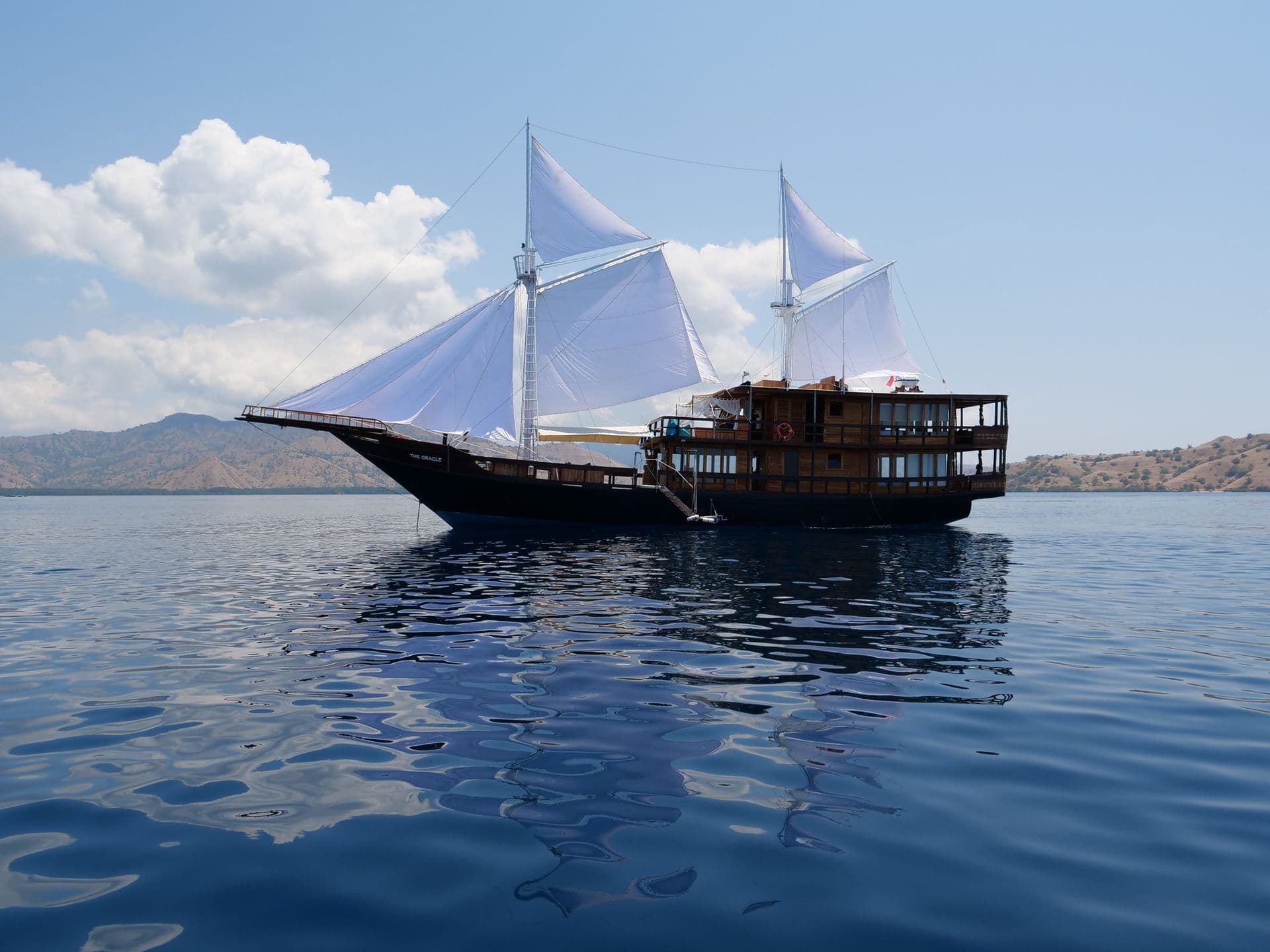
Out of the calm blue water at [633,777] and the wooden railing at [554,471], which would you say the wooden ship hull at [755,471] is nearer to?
the wooden railing at [554,471]

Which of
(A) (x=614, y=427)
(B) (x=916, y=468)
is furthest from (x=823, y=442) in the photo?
(A) (x=614, y=427)

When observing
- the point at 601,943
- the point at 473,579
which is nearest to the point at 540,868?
the point at 601,943

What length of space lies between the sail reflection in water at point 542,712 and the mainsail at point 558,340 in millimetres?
22495

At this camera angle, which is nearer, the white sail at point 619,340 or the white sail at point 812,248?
the white sail at point 619,340

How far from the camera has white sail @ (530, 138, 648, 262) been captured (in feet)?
144

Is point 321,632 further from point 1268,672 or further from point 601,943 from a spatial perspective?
point 1268,672

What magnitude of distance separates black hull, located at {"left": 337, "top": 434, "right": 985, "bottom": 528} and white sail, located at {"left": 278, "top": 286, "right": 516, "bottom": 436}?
1815mm

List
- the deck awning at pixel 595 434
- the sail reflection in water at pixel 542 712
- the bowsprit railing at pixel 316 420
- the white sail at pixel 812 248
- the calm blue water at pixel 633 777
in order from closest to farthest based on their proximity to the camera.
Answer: the calm blue water at pixel 633 777, the sail reflection in water at pixel 542 712, the bowsprit railing at pixel 316 420, the deck awning at pixel 595 434, the white sail at pixel 812 248

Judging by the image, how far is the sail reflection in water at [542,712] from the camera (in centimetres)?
520

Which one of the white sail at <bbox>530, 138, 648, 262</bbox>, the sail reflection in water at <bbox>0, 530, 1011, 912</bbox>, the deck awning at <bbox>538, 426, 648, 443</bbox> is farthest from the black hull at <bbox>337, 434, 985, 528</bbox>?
the sail reflection in water at <bbox>0, 530, 1011, 912</bbox>

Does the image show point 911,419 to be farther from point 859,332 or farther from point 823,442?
point 859,332

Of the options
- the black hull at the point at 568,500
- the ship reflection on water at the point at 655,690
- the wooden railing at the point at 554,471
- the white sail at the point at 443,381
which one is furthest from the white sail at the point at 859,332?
the ship reflection on water at the point at 655,690

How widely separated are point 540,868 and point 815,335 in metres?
48.7

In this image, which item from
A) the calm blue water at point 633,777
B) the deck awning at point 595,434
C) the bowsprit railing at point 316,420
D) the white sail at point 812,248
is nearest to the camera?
the calm blue water at point 633,777
